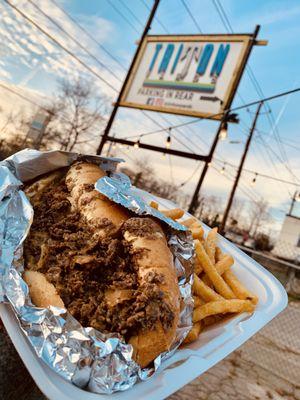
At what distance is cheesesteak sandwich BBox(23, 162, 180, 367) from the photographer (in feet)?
4.47

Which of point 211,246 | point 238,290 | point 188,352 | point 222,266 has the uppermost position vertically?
point 211,246

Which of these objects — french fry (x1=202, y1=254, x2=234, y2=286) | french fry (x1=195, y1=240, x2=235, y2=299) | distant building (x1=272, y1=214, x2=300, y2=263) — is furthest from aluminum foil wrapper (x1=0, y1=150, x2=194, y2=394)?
distant building (x1=272, y1=214, x2=300, y2=263)

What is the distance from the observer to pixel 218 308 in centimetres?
195

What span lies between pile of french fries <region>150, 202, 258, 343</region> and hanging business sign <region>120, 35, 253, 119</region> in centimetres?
692

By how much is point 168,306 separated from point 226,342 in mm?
616

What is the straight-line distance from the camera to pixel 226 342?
1.78 meters

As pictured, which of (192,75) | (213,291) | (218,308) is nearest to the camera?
(218,308)

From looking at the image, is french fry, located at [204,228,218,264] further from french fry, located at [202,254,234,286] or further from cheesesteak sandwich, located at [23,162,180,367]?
cheesesteak sandwich, located at [23,162,180,367]

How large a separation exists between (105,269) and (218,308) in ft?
2.64

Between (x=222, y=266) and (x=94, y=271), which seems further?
(x=222, y=266)

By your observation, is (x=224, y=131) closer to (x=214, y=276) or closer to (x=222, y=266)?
(x=222, y=266)

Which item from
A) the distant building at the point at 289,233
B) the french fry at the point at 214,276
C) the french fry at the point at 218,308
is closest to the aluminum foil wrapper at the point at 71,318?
the french fry at the point at 218,308

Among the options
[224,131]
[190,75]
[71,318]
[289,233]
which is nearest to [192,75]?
[190,75]

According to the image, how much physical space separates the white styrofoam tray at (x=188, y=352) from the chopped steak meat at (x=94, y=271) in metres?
0.23
